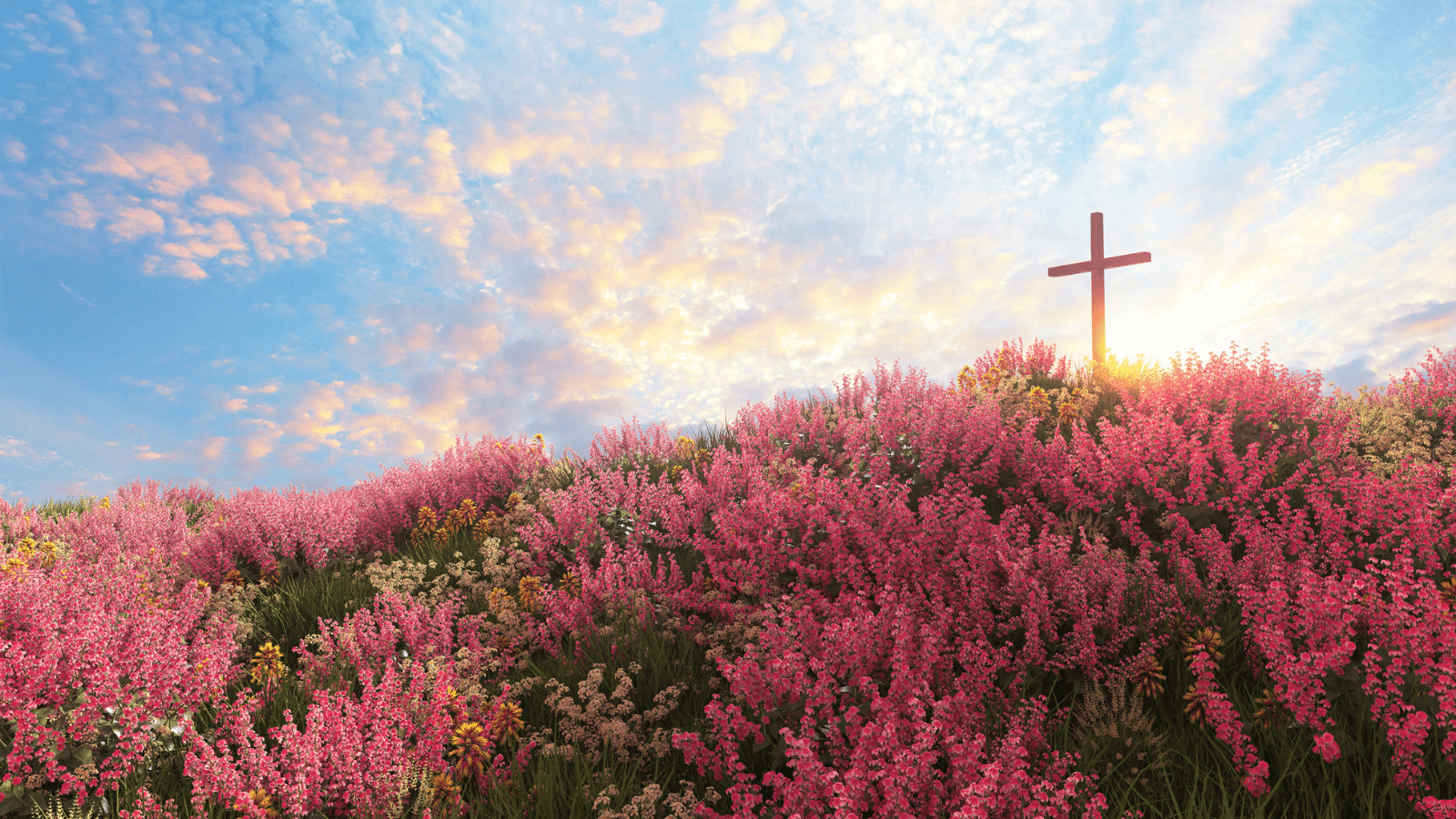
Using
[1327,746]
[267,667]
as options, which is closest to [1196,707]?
[1327,746]

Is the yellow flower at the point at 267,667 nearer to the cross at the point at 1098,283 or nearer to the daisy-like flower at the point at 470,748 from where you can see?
the daisy-like flower at the point at 470,748

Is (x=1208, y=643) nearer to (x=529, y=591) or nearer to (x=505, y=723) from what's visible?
(x=505, y=723)

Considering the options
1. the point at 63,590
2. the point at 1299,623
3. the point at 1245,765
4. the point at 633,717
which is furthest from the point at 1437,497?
the point at 63,590

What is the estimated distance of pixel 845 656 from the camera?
346 centimetres

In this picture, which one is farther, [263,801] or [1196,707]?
[1196,707]

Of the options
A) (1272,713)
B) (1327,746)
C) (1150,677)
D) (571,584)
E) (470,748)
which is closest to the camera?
(1327,746)

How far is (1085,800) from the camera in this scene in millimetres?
3031

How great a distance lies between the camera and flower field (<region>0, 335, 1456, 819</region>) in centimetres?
306

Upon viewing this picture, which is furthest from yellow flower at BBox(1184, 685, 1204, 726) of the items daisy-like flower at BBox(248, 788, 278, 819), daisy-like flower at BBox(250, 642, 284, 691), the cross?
the cross

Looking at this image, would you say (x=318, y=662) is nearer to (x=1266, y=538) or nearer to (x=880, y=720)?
(x=880, y=720)

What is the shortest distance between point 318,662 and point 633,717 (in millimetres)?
2358

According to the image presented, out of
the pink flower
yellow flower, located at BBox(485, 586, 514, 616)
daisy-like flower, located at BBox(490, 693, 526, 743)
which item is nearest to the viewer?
the pink flower

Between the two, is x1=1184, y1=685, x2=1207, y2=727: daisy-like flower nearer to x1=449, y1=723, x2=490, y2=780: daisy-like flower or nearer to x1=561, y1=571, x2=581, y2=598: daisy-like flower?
x1=449, y1=723, x2=490, y2=780: daisy-like flower

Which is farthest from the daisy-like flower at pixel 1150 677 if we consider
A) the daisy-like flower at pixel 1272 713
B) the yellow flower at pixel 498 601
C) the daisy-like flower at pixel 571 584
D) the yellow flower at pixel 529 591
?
the yellow flower at pixel 498 601
